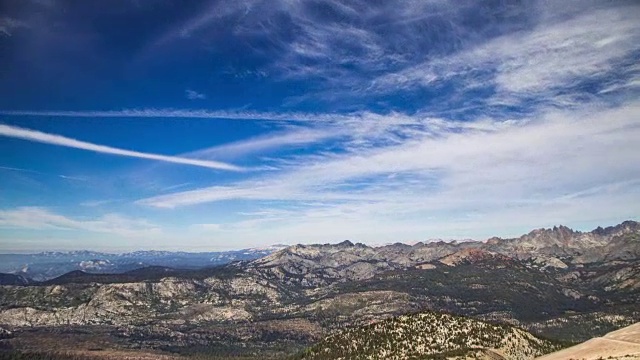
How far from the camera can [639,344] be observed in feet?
616

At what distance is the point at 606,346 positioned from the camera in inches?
7746

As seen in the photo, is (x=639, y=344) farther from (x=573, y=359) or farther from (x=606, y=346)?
(x=573, y=359)

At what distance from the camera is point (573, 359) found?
19075 centimetres

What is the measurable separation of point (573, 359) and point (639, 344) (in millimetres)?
24827

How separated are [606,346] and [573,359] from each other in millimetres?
17643

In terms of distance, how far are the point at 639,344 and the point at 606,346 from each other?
1224 cm

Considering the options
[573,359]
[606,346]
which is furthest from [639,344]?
[573,359]
